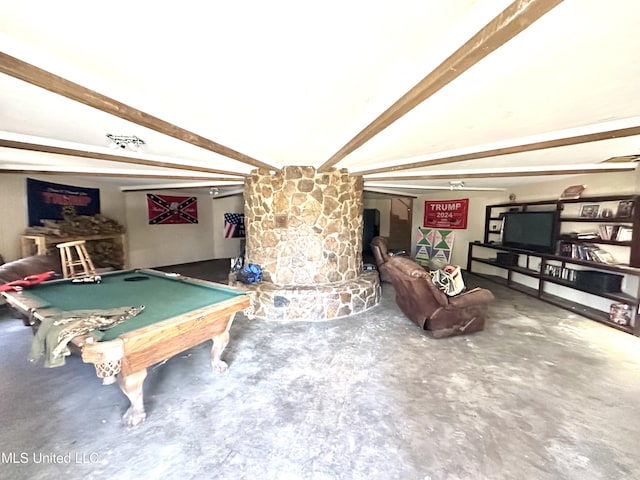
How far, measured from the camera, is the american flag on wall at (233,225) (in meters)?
8.19

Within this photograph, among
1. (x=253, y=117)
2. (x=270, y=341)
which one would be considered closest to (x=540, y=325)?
(x=270, y=341)

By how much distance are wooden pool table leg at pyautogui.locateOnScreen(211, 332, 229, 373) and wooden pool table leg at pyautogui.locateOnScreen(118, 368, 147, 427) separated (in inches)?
25.9

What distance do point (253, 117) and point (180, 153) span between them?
1390mm

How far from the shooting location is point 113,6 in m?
0.92

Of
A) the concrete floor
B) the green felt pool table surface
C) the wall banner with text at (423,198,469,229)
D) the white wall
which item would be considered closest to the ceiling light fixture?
the green felt pool table surface

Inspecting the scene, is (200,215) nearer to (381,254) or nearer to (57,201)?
(57,201)

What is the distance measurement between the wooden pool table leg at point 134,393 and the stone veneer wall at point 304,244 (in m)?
1.95

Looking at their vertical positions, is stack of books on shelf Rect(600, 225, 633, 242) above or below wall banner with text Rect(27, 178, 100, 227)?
below

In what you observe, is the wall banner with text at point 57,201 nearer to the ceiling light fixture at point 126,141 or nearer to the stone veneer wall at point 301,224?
the ceiling light fixture at point 126,141

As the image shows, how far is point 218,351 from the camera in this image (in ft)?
8.12

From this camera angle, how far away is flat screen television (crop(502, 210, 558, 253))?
4.43 meters

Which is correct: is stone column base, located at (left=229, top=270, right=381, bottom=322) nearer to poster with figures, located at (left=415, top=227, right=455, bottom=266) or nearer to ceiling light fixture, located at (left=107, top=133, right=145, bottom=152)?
ceiling light fixture, located at (left=107, top=133, right=145, bottom=152)

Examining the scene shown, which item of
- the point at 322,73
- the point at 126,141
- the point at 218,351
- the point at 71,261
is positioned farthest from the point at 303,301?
the point at 71,261

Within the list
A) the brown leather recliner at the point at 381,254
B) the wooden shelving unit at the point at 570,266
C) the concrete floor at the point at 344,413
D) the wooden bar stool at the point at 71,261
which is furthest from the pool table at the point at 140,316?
the wooden shelving unit at the point at 570,266
